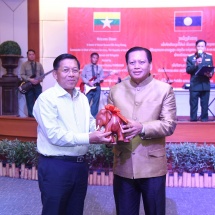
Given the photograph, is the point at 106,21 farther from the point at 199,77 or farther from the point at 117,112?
the point at 117,112

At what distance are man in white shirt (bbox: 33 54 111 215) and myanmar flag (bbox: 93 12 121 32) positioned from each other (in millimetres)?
5525

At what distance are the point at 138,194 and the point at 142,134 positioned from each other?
17.8 inches

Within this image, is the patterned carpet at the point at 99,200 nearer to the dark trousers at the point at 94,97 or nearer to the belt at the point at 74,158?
the belt at the point at 74,158

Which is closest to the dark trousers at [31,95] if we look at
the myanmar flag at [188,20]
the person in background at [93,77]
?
the person in background at [93,77]

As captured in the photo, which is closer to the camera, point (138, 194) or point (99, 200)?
point (138, 194)

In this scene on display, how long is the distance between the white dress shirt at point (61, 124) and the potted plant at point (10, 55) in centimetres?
559

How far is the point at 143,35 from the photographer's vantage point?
24.0ft

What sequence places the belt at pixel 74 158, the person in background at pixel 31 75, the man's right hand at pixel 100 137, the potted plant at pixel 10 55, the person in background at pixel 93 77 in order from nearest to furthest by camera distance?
1. the man's right hand at pixel 100 137
2. the belt at pixel 74 158
3. the person in background at pixel 31 75
4. the person in background at pixel 93 77
5. the potted plant at pixel 10 55

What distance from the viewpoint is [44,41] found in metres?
7.74

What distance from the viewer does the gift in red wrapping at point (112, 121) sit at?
1.89 metres

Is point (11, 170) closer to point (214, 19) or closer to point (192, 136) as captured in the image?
point (192, 136)

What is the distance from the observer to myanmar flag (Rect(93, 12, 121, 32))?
7.36 meters

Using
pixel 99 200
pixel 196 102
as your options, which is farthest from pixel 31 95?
pixel 99 200

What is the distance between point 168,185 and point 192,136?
3.11 ft
